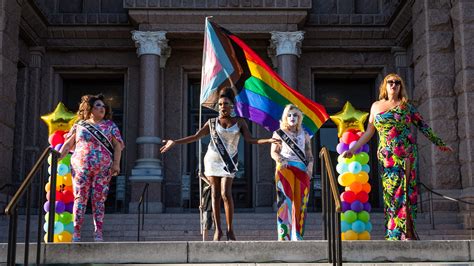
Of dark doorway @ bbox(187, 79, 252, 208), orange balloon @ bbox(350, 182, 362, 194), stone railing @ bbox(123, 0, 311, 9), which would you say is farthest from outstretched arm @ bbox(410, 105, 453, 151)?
dark doorway @ bbox(187, 79, 252, 208)

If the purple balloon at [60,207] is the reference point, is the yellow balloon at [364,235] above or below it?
below

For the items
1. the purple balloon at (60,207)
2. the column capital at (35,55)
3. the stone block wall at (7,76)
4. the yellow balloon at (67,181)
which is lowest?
the purple balloon at (60,207)

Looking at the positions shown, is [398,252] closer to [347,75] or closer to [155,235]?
[155,235]

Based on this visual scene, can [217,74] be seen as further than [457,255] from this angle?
Yes

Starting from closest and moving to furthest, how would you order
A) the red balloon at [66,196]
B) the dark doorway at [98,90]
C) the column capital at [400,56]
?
the red balloon at [66,196]
the column capital at [400,56]
the dark doorway at [98,90]

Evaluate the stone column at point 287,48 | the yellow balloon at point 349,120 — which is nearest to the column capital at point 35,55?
the stone column at point 287,48

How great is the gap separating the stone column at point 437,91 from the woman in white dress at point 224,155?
6.73 m

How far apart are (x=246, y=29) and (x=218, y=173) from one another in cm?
845

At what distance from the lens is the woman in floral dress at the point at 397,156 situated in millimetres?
7000

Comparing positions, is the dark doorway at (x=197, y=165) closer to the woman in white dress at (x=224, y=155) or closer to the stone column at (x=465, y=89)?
the stone column at (x=465, y=89)

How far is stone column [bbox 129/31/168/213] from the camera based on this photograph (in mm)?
14625

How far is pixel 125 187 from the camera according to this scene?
624 inches

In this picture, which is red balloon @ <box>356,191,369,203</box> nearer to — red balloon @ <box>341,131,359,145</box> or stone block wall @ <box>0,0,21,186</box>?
red balloon @ <box>341,131,359,145</box>

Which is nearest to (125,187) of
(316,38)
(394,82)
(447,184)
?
(316,38)
